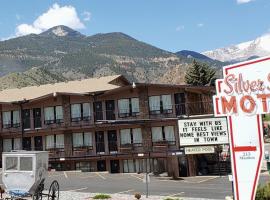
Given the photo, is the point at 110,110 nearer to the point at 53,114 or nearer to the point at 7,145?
the point at 53,114

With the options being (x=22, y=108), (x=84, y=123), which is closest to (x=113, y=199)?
(x=84, y=123)

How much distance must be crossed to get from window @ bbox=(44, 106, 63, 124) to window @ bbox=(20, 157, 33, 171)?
105 ft

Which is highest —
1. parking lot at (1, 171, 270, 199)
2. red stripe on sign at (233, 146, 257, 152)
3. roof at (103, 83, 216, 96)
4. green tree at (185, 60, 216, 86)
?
green tree at (185, 60, 216, 86)

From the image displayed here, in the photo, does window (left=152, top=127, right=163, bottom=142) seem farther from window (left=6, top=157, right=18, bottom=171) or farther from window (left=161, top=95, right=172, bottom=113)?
window (left=6, top=157, right=18, bottom=171)

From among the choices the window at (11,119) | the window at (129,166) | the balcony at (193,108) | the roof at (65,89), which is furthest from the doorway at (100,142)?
the window at (11,119)

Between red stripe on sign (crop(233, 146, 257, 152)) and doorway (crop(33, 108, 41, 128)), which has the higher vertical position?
doorway (crop(33, 108, 41, 128))

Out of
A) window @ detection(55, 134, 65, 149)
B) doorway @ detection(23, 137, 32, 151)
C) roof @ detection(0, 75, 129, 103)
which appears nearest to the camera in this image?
roof @ detection(0, 75, 129, 103)

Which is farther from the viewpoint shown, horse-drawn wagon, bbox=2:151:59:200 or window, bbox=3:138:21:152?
window, bbox=3:138:21:152

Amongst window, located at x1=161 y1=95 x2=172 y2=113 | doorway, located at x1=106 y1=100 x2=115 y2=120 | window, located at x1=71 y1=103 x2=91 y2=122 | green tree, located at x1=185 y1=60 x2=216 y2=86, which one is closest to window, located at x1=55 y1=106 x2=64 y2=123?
window, located at x1=71 y1=103 x2=91 y2=122

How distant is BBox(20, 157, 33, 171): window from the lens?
78.6 ft

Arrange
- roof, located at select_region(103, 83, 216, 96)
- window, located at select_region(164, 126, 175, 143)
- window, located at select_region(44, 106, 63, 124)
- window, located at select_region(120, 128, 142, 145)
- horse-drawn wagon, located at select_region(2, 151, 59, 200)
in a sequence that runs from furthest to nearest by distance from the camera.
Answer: window, located at select_region(44, 106, 63, 124)
window, located at select_region(120, 128, 142, 145)
window, located at select_region(164, 126, 175, 143)
roof, located at select_region(103, 83, 216, 96)
horse-drawn wagon, located at select_region(2, 151, 59, 200)

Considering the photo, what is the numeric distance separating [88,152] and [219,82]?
44.3 metres

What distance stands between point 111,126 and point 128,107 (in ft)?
9.56

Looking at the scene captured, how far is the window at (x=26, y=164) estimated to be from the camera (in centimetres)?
2397
